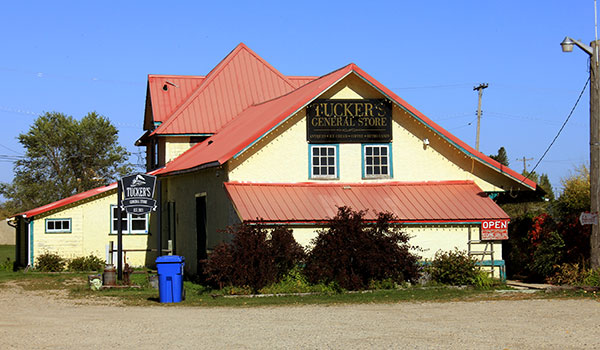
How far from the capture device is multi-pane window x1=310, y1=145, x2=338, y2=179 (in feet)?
78.9

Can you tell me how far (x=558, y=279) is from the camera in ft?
70.0

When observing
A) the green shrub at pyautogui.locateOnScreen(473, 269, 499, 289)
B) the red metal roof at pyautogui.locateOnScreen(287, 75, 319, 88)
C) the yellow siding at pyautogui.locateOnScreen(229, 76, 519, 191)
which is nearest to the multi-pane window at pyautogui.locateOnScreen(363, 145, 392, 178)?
the yellow siding at pyautogui.locateOnScreen(229, 76, 519, 191)

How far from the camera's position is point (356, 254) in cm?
2072

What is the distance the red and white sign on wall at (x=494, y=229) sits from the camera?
2286 centimetres

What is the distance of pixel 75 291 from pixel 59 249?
34.8 feet

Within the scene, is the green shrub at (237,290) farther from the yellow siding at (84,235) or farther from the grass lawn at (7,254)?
the grass lawn at (7,254)

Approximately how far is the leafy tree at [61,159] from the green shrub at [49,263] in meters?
40.3

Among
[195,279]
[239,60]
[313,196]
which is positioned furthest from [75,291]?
[239,60]

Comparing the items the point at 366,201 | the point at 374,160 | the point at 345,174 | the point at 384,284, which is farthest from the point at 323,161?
the point at 384,284

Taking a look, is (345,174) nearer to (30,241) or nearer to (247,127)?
(247,127)

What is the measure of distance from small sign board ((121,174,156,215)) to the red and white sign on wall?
9750 mm

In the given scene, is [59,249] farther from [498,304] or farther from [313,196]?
[498,304]

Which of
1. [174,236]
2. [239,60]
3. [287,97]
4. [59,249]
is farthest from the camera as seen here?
[239,60]

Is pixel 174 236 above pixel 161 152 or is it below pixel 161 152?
below
